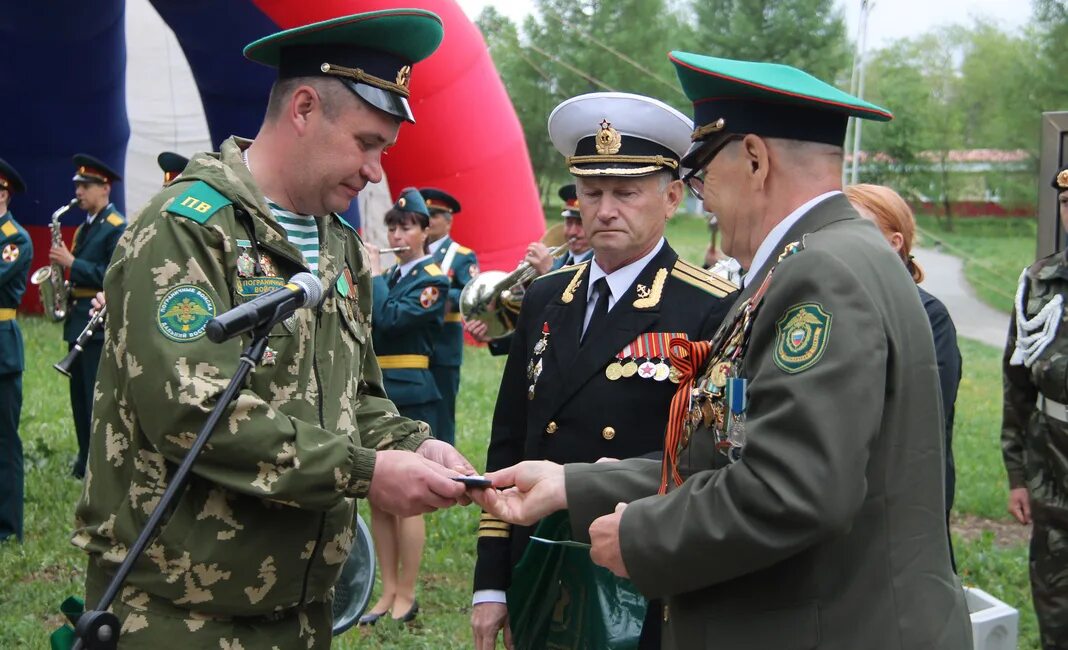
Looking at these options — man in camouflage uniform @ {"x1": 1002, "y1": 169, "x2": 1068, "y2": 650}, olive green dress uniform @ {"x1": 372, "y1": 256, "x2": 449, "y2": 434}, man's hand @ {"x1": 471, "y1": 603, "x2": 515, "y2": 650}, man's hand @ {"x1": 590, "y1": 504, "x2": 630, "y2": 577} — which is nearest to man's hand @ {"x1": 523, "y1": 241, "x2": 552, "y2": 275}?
olive green dress uniform @ {"x1": 372, "y1": 256, "x2": 449, "y2": 434}

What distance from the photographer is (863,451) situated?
191cm

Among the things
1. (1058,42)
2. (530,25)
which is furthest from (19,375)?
(530,25)

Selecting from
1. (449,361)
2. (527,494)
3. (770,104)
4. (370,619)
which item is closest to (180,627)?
Answer: (527,494)

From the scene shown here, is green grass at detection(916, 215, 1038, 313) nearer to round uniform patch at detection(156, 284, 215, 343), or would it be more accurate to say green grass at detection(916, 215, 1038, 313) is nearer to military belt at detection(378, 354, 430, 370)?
military belt at detection(378, 354, 430, 370)

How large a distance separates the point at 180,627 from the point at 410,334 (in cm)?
459

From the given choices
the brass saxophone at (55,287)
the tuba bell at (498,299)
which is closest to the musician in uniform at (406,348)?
the tuba bell at (498,299)

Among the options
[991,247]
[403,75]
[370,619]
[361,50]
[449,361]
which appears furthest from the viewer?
[991,247]

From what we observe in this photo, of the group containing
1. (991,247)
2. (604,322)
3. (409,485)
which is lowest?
(991,247)

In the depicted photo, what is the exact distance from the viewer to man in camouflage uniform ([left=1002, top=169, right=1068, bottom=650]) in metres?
4.84

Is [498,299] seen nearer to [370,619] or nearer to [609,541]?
[370,619]

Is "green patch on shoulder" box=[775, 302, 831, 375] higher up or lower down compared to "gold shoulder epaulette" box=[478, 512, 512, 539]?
higher up

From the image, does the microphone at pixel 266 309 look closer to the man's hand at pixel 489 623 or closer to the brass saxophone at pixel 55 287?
the man's hand at pixel 489 623

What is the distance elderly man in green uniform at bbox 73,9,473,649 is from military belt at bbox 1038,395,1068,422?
10.3 feet

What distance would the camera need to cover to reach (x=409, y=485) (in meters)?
2.59
